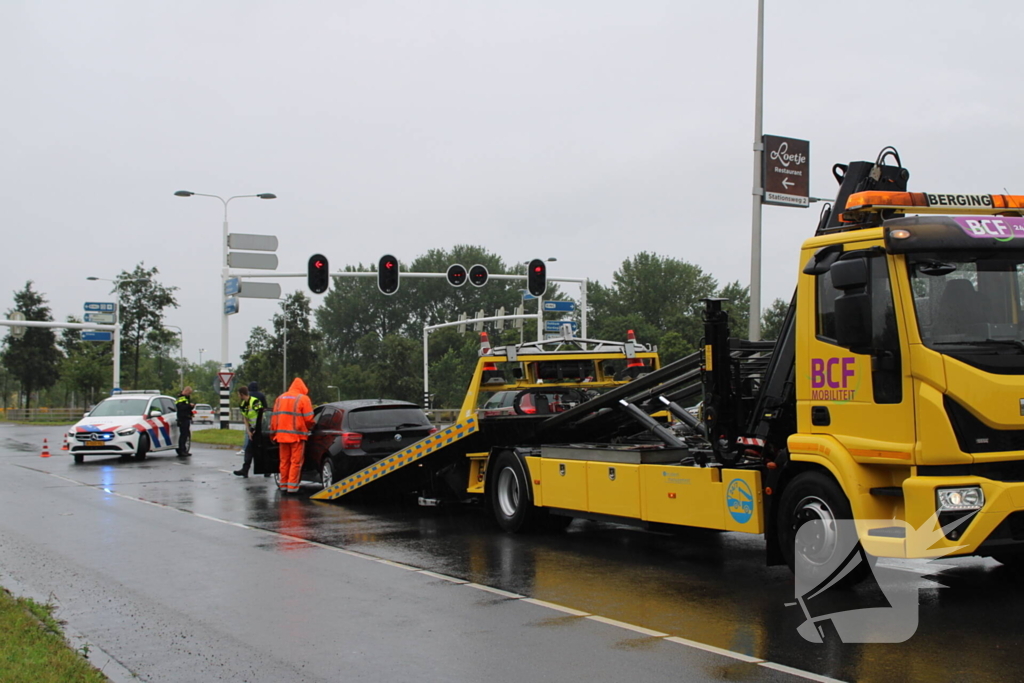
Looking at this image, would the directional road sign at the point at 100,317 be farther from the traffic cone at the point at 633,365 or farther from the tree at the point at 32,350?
the traffic cone at the point at 633,365

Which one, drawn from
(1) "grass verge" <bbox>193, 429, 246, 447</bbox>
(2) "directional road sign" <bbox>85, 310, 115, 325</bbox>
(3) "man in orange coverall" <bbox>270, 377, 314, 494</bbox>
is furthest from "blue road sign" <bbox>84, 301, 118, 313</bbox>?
(3) "man in orange coverall" <bbox>270, 377, 314, 494</bbox>

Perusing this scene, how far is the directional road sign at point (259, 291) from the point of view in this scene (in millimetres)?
31547

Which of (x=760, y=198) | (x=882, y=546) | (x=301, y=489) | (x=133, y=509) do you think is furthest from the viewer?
(x=760, y=198)

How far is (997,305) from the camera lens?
711 centimetres

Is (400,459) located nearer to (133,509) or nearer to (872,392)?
(133,509)

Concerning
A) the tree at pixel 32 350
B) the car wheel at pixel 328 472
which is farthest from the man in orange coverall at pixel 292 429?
the tree at pixel 32 350

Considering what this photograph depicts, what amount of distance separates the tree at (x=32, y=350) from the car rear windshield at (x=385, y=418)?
2320 inches

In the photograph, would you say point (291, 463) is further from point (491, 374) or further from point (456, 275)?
point (456, 275)

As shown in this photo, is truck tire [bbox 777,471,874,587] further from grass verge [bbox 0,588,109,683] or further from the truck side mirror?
grass verge [bbox 0,588,109,683]

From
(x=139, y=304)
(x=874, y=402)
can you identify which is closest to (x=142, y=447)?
(x=874, y=402)

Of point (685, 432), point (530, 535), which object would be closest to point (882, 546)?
point (685, 432)

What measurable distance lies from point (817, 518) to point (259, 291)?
26227mm

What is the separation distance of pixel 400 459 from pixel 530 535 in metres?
2.38

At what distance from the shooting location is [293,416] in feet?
53.5
